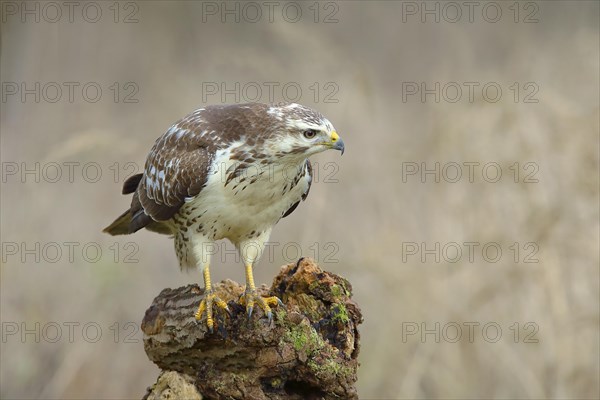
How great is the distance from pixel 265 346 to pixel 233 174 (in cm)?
121

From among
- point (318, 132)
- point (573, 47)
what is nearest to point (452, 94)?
point (573, 47)

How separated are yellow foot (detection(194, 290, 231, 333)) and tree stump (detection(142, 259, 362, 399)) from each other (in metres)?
0.04

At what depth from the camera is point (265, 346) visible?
16.1ft

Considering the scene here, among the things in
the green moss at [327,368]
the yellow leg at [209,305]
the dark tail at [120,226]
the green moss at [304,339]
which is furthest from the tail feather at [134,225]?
the green moss at [327,368]

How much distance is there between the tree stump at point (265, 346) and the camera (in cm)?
491

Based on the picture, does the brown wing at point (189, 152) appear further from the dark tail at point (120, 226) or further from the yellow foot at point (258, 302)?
the yellow foot at point (258, 302)

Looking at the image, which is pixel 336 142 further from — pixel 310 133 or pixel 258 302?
pixel 258 302

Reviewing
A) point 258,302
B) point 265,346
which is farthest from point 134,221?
point 265,346

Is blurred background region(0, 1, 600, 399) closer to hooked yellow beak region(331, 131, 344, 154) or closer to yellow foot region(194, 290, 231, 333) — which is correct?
hooked yellow beak region(331, 131, 344, 154)

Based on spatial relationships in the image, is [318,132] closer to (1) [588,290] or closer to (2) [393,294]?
(2) [393,294]

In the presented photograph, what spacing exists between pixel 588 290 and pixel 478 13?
16.0 ft

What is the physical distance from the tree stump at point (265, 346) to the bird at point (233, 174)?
8.0 inches

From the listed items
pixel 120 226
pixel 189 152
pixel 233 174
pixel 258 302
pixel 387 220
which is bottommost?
pixel 258 302

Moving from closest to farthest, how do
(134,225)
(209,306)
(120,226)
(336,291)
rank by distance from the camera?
(209,306) < (336,291) < (134,225) < (120,226)
